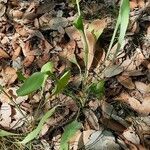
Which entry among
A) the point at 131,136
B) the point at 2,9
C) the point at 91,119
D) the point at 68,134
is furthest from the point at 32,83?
the point at 2,9

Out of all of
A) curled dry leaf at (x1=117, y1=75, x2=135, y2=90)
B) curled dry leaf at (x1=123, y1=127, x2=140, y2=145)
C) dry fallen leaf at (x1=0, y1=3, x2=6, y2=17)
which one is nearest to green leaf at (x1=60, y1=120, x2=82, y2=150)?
curled dry leaf at (x1=123, y1=127, x2=140, y2=145)

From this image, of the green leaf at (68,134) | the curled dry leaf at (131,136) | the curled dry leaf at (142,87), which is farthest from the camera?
the curled dry leaf at (142,87)

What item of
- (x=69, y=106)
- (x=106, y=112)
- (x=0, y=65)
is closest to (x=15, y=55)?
(x=0, y=65)

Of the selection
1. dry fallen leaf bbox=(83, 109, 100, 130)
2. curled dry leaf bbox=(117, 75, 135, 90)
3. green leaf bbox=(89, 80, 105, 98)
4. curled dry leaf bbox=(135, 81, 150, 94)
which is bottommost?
dry fallen leaf bbox=(83, 109, 100, 130)

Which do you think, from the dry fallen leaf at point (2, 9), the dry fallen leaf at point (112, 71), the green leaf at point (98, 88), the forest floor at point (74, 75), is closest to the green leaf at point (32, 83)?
the forest floor at point (74, 75)

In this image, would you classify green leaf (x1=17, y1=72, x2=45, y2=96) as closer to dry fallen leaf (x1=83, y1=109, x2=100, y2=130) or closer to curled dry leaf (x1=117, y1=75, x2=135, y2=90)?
dry fallen leaf (x1=83, y1=109, x2=100, y2=130)

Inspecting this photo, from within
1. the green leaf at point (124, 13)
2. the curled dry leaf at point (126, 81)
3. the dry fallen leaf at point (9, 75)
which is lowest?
the curled dry leaf at point (126, 81)

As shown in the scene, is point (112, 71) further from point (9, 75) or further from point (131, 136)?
point (9, 75)

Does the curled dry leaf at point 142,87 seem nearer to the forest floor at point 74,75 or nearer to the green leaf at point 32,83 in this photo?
the forest floor at point 74,75
